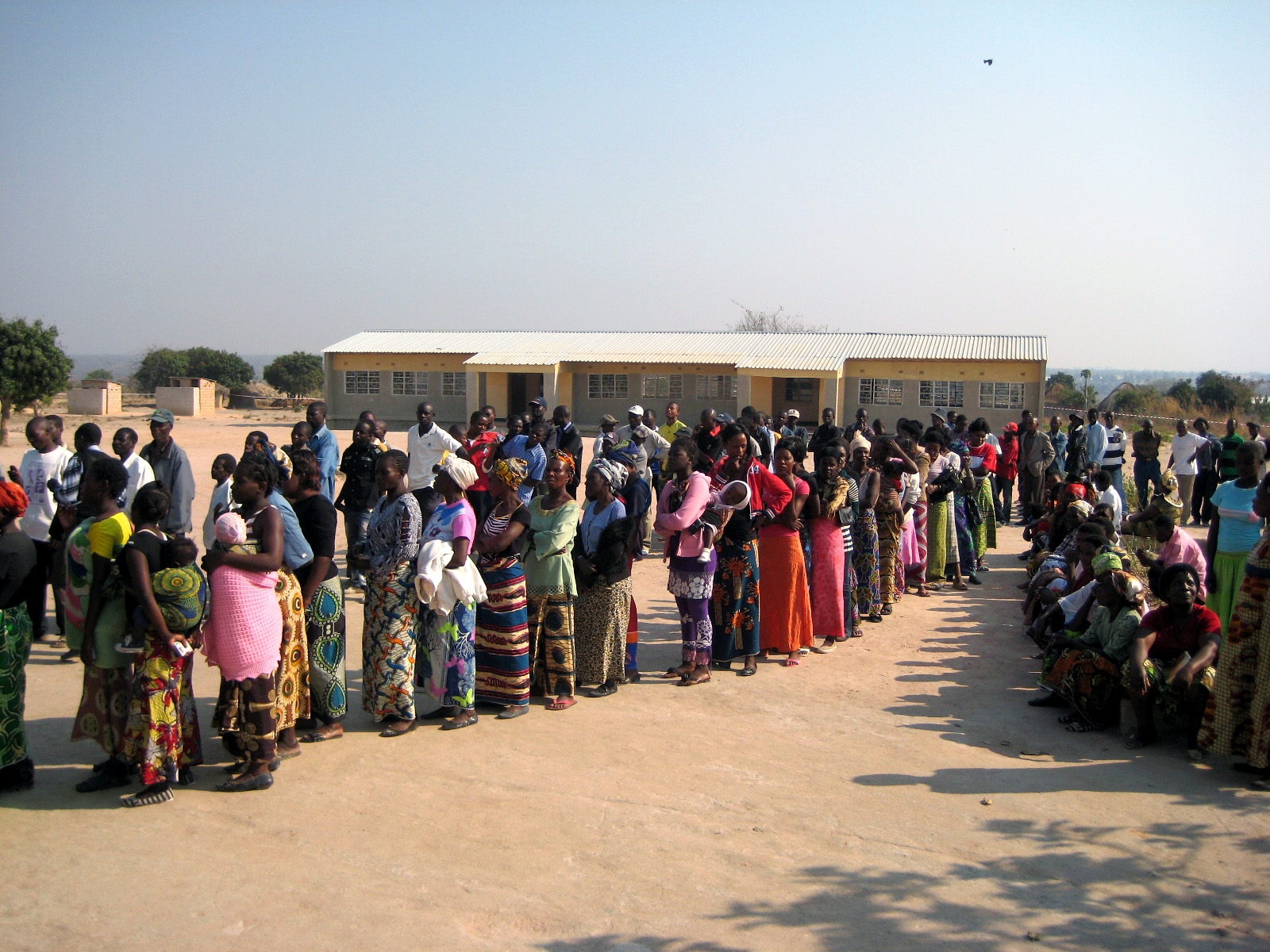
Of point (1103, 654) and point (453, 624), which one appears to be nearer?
point (453, 624)

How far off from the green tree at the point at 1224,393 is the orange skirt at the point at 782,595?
43.0 metres

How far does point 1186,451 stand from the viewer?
14867 millimetres

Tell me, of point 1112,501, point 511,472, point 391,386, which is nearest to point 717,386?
point 391,386

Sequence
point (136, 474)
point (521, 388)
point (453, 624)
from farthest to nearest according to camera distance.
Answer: point (521, 388), point (136, 474), point (453, 624)

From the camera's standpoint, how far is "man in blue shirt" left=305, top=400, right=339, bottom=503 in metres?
8.86

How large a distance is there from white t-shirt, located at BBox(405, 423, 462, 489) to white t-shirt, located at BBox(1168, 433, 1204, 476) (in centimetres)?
1160

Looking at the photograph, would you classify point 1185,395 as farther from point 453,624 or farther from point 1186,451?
point 453,624

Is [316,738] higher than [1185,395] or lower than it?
lower

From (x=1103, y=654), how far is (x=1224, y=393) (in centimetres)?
4462

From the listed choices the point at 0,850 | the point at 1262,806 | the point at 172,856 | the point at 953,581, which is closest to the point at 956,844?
the point at 1262,806

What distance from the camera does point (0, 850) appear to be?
4.06 metres

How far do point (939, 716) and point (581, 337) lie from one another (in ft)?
105

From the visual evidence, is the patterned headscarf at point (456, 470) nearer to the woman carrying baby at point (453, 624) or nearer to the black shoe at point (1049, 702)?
the woman carrying baby at point (453, 624)

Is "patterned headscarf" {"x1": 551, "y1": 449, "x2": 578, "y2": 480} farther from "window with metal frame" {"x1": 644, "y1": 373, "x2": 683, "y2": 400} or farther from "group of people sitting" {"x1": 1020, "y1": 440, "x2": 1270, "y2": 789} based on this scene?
"window with metal frame" {"x1": 644, "y1": 373, "x2": 683, "y2": 400}
